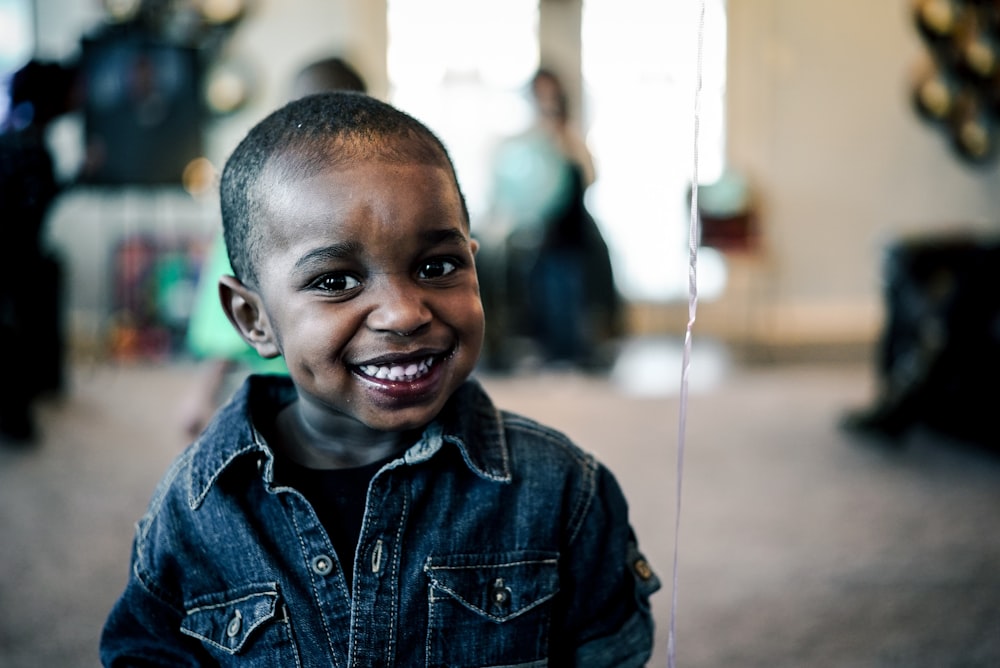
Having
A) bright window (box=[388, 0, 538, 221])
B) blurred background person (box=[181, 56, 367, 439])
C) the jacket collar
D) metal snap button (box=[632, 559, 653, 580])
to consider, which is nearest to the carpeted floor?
blurred background person (box=[181, 56, 367, 439])

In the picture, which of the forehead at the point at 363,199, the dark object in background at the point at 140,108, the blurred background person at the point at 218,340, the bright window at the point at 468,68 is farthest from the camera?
the bright window at the point at 468,68

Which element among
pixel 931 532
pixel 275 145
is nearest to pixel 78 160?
pixel 931 532

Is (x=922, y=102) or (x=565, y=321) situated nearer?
(x=565, y=321)

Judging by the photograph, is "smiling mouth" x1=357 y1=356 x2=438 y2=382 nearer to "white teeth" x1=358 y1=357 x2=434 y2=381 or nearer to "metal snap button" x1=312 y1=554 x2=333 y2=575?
"white teeth" x1=358 y1=357 x2=434 y2=381

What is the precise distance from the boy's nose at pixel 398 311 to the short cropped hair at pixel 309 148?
0.10 metres

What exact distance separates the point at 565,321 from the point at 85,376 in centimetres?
212

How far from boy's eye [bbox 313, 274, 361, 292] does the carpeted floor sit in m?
1.12

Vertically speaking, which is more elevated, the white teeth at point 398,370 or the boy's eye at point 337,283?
the boy's eye at point 337,283

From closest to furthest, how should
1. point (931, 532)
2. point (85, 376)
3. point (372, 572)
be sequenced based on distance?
point (372, 572) < point (931, 532) < point (85, 376)

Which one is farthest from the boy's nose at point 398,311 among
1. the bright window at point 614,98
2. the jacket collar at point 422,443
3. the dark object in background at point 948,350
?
the bright window at point 614,98

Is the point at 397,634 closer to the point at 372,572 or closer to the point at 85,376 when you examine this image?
the point at 372,572

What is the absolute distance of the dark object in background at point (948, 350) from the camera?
3.10 metres

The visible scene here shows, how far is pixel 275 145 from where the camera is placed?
2.72 feet

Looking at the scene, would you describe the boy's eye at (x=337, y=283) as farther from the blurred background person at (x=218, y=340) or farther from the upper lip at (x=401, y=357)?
the blurred background person at (x=218, y=340)
